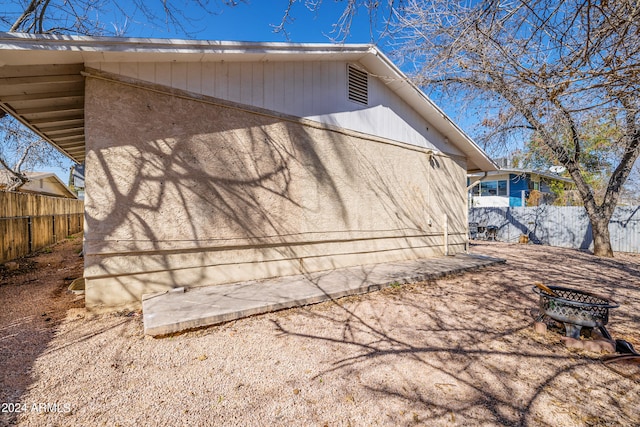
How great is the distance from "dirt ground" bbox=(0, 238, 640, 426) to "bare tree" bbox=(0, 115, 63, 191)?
9.41 meters

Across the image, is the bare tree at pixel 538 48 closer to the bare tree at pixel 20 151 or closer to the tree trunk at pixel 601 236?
the tree trunk at pixel 601 236

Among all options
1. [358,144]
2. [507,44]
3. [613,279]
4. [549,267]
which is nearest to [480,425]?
[507,44]

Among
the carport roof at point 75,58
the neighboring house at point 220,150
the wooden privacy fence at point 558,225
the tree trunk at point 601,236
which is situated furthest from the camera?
the wooden privacy fence at point 558,225

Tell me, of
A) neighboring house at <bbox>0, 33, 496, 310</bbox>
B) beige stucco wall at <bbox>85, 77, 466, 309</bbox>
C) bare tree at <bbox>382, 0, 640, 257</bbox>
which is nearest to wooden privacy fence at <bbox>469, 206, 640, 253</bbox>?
bare tree at <bbox>382, 0, 640, 257</bbox>

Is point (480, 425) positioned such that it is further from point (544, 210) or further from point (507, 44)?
point (544, 210)

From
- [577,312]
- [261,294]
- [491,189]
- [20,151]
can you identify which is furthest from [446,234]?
[20,151]

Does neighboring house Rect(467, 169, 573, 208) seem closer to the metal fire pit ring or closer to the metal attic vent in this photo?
the metal attic vent

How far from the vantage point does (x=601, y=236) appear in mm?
10320

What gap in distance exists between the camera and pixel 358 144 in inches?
276

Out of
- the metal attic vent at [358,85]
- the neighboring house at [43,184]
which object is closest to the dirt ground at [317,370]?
the metal attic vent at [358,85]

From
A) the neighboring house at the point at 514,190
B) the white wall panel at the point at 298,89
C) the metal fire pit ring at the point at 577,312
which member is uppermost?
the white wall panel at the point at 298,89

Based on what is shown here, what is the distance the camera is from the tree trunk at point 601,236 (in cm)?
1026

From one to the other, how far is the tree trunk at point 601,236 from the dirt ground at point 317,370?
300 inches

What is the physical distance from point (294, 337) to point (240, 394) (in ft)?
3.74
